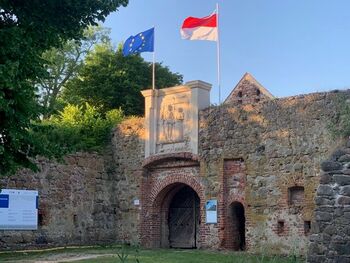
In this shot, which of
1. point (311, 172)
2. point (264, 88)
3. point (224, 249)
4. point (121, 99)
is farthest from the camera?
point (121, 99)

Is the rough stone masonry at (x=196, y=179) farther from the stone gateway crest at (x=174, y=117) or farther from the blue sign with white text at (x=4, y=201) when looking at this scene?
the blue sign with white text at (x=4, y=201)

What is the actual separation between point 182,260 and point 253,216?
3546mm

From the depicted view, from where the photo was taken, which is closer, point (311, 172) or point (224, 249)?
point (311, 172)

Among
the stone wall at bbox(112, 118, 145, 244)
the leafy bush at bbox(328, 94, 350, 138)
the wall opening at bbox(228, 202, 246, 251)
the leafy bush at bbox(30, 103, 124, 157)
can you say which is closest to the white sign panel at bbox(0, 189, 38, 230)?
the leafy bush at bbox(30, 103, 124, 157)

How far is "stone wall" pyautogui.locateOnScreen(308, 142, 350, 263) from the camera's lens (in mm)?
10867

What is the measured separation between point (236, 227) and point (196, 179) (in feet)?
7.12

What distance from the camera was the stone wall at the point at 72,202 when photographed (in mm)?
18375

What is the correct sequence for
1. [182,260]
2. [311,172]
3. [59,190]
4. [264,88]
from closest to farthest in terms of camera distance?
[182,260]
[311,172]
[59,190]
[264,88]

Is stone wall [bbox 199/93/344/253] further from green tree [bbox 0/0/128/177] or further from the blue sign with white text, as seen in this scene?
green tree [bbox 0/0/128/177]

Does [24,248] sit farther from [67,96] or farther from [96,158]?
[67,96]

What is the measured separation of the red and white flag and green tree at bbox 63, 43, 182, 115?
416 inches

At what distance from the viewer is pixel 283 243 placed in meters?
16.2

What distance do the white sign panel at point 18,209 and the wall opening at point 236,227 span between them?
655 centimetres

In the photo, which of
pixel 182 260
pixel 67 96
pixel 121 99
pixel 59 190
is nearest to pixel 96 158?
pixel 59 190
